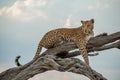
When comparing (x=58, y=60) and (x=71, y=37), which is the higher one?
(x=71, y=37)

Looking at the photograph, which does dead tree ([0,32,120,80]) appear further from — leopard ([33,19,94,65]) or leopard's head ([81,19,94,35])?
leopard's head ([81,19,94,35])

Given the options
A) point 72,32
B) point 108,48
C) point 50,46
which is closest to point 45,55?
point 50,46

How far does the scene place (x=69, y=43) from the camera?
21.2 ft

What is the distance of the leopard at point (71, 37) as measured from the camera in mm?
6176

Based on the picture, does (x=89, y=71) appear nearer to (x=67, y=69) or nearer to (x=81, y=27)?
(x=67, y=69)

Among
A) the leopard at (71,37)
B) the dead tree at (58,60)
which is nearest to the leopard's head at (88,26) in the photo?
the leopard at (71,37)

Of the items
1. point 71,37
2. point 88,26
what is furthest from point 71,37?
point 88,26

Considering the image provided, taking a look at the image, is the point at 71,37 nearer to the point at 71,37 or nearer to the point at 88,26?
the point at 71,37

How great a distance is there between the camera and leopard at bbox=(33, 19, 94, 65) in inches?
243

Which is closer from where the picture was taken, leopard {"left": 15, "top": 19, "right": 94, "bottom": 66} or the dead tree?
the dead tree

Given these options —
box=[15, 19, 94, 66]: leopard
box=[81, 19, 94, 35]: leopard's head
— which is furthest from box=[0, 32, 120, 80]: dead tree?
box=[81, 19, 94, 35]: leopard's head

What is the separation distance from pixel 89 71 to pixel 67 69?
38cm

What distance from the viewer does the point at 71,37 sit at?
6.44m

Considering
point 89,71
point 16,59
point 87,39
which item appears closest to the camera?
point 89,71
